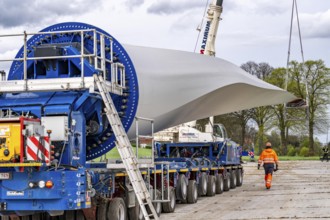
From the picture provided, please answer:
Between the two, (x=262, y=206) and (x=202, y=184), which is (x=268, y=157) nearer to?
(x=202, y=184)

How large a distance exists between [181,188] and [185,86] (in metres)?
3.04

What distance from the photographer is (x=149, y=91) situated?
46.0ft

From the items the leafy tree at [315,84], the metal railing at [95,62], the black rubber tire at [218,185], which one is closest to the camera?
the metal railing at [95,62]

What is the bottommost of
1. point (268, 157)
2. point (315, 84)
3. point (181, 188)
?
point (181, 188)

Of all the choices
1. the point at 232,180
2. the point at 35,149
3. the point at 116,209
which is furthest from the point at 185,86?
the point at 232,180

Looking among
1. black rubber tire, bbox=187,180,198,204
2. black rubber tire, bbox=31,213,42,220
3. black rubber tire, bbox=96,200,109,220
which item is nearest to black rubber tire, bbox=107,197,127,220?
black rubber tire, bbox=96,200,109,220

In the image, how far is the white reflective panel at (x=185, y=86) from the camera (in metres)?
14.1

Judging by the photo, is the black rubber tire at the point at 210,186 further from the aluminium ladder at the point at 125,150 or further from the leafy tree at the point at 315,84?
the leafy tree at the point at 315,84

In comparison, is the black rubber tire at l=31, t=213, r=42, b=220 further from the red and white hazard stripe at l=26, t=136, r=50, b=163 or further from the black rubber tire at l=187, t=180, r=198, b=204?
the black rubber tire at l=187, t=180, r=198, b=204

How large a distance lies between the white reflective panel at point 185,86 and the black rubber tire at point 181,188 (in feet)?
5.11

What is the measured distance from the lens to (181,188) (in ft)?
56.9

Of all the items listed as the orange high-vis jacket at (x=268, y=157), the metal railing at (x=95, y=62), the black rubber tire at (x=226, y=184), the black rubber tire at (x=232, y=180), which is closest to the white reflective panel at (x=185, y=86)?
the metal railing at (x=95, y=62)

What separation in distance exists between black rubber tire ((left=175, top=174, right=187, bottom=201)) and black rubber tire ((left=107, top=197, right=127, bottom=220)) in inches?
199

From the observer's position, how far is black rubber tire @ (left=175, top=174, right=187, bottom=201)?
17328 millimetres
